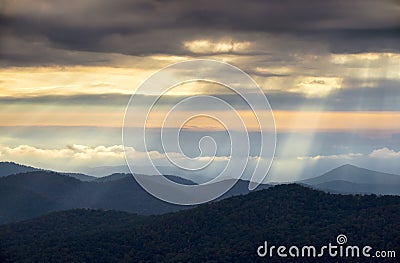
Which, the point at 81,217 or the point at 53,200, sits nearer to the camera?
the point at 81,217

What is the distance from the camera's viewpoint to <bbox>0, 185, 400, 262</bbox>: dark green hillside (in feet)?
270

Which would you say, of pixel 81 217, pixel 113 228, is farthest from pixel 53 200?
pixel 113 228

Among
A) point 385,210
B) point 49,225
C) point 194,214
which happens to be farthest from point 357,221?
point 49,225

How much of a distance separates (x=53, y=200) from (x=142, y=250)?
101 meters

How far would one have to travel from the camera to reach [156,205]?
6875 inches

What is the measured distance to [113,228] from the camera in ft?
347

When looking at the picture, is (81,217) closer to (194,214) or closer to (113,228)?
(113,228)

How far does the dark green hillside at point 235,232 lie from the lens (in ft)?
270

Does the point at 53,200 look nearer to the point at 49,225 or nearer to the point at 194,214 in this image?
the point at 49,225

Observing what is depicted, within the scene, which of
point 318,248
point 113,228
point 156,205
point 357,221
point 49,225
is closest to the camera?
point 318,248

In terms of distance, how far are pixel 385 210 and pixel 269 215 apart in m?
15.7

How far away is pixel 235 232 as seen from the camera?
296 feet

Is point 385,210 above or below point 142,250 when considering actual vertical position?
above

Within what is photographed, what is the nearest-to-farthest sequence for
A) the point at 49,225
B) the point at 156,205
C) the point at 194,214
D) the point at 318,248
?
1. the point at 318,248
2. the point at 194,214
3. the point at 49,225
4. the point at 156,205
